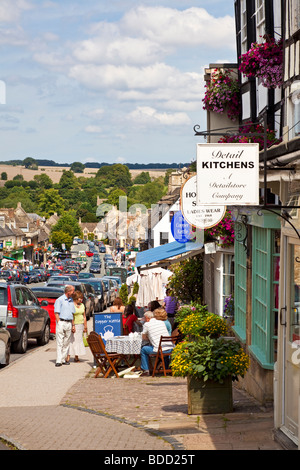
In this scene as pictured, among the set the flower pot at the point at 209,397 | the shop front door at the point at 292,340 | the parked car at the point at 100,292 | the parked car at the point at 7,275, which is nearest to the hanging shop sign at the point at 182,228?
the flower pot at the point at 209,397

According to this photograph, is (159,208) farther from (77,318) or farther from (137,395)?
(137,395)

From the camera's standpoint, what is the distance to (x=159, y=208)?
6756cm

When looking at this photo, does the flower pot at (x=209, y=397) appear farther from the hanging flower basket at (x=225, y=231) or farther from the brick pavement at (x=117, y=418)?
the hanging flower basket at (x=225, y=231)

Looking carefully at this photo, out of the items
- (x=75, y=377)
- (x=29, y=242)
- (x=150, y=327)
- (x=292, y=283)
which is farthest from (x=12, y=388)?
(x=29, y=242)

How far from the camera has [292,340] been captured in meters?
8.02

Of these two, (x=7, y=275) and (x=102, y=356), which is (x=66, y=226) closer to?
(x=7, y=275)

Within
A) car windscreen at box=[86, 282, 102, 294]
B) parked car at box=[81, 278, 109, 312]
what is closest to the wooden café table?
parked car at box=[81, 278, 109, 312]

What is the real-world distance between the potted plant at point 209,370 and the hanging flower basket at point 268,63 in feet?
20.0

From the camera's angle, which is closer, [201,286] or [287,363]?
[287,363]

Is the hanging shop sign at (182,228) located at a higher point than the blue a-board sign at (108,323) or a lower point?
higher

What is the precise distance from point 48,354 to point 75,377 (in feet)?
13.2

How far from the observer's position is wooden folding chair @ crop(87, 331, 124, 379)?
14446 millimetres

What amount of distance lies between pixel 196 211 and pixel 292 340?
6462 millimetres

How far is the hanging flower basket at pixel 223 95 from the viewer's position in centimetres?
1795
